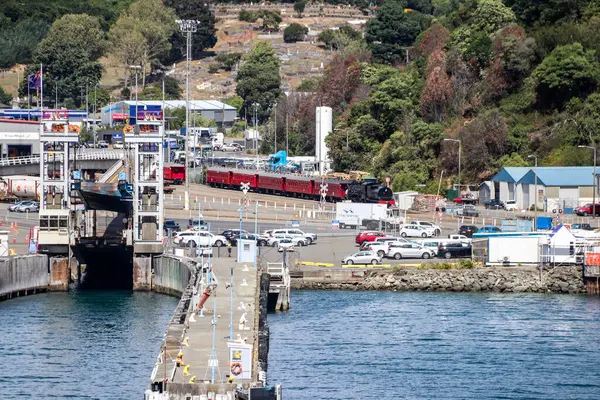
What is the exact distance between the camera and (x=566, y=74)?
144 metres

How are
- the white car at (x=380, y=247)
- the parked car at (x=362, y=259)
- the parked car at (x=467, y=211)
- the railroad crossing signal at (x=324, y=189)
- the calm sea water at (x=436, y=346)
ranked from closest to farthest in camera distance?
the calm sea water at (x=436, y=346) → the parked car at (x=362, y=259) → the white car at (x=380, y=247) → the parked car at (x=467, y=211) → the railroad crossing signal at (x=324, y=189)

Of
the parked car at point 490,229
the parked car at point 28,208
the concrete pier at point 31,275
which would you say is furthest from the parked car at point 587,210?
the parked car at point 28,208

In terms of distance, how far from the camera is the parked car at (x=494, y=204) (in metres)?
130

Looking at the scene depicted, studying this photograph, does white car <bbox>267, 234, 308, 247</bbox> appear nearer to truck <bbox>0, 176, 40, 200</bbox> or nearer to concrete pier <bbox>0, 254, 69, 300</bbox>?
concrete pier <bbox>0, 254, 69, 300</bbox>

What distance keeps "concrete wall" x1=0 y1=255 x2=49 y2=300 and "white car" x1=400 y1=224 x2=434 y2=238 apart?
92.8ft

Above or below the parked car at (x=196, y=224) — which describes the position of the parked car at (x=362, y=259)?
below

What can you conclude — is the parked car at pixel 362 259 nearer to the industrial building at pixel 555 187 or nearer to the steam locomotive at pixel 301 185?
the industrial building at pixel 555 187

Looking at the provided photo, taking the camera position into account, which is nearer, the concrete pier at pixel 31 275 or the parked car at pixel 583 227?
the concrete pier at pixel 31 275

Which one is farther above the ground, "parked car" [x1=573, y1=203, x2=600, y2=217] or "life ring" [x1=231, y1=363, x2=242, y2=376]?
"parked car" [x1=573, y1=203, x2=600, y2=217]

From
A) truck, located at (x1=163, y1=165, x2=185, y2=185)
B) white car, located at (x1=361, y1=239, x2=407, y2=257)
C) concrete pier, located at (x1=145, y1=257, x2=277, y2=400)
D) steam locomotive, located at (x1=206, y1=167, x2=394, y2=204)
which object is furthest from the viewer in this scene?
→ truck, located at (x1=163, y1=165, x2=185, y2=185)

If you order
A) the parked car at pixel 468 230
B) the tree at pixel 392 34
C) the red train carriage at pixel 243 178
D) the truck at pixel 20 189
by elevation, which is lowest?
the parked car at pixel 468 230

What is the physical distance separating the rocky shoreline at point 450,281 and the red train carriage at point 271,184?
53452mm

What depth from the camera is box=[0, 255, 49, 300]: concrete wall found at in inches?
3647

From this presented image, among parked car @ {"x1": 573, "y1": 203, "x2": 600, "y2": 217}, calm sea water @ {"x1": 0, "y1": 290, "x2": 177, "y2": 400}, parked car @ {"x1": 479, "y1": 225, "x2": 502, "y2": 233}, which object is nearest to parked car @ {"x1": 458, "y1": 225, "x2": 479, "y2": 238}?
parked car @ {"x1": 479, "y1": 225, "x2": 502, "y2": 233}
